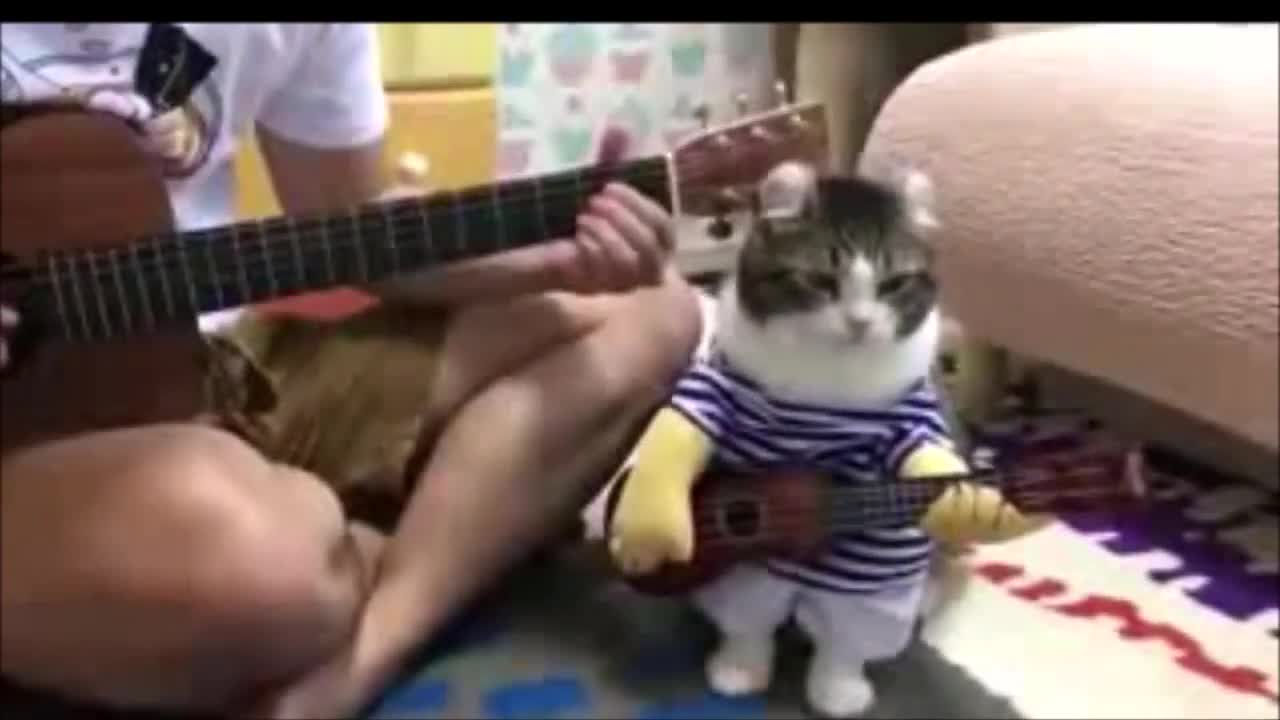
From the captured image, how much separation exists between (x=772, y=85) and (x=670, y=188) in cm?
109

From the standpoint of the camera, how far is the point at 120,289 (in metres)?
0.89

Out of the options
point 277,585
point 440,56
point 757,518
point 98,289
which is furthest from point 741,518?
point 440,56

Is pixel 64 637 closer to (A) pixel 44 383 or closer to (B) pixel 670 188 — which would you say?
(A) pixel 44 383

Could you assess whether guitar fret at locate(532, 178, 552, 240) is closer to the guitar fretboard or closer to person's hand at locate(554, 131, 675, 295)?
person's hand at locate(554, 131, 675, 295)

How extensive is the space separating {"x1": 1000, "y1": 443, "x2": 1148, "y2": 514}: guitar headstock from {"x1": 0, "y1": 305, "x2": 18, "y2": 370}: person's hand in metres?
0.47

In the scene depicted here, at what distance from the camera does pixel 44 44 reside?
947mm

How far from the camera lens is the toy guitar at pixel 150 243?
2.94 feet

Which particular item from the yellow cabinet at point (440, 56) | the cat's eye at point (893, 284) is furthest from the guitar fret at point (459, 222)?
the yellow cabinet at point (440, 56)

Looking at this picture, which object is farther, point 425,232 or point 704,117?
point 704,117

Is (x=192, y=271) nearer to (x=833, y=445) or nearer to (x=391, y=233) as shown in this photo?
(x=391, y=233)

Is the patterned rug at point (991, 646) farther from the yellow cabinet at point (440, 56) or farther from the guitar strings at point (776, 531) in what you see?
the yellow cabinet at point (440, 56)

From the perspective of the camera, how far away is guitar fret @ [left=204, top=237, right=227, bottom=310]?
90 centimetres

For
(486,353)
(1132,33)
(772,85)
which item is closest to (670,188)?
(486,353)

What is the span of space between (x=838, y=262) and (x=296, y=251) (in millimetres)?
260
